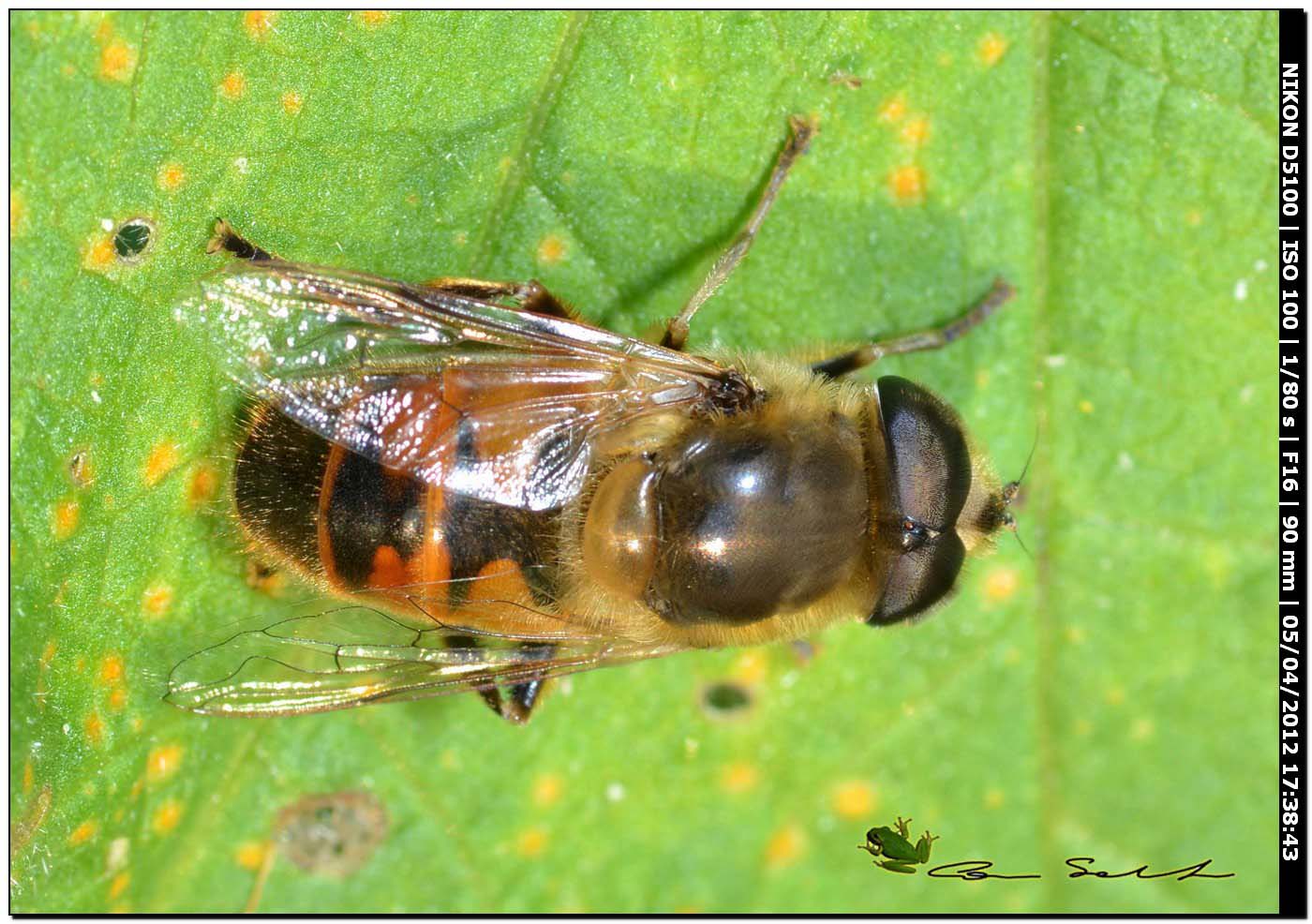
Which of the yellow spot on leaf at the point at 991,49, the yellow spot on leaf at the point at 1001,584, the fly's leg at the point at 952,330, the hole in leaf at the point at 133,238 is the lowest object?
the yellow spot on leaf at the point at 1001,584

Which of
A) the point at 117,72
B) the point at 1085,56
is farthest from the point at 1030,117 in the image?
the point at 117,72

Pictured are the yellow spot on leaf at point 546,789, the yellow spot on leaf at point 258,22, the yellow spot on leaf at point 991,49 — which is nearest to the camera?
the yellow spot on leaf at point 258,22

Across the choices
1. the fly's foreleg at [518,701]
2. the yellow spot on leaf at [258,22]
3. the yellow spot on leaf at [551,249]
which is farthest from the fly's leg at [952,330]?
the yellow spot on leaf at [258,22]

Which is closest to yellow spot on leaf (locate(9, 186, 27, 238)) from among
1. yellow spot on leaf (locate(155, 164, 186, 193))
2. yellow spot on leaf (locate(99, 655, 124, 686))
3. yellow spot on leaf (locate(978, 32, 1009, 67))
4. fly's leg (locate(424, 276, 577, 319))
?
yellow spot on leaf (locate(155, 164, 186, 193))

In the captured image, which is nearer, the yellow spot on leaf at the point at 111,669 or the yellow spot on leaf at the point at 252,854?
the yellow spot on leaf at the point at 111,669

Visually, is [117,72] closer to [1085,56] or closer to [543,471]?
[543,471]

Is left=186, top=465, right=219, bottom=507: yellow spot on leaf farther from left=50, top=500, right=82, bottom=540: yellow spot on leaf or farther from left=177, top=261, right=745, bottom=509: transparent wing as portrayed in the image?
left=177, top=261, right=745, bottom=509: transparent wing

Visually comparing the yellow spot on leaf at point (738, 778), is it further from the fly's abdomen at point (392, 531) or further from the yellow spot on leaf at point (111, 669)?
the yellow spot on leaf at point (111, 669)

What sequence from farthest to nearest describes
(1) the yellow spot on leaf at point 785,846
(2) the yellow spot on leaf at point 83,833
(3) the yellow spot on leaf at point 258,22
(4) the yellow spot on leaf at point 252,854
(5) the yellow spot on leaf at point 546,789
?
(1) the yellow spot on leaf at point 785,846, (5) the yellow spot on leaf at point 546,789, (4) the yellow spot on leaf at point 252,854, (2) the yellow spot on leaf at point 83,833, (3) the yellow spot on leaf at point 258,22
